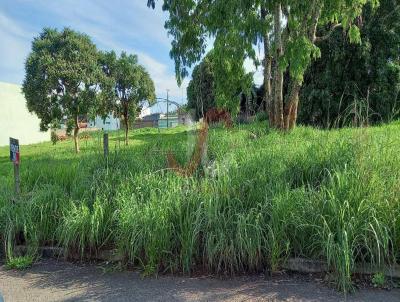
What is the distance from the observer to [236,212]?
4.04 meters

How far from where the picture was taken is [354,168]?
4395mm

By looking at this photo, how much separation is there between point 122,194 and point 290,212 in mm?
1947

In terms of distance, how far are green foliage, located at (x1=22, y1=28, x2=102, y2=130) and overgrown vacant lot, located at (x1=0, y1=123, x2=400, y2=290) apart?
10855 mm

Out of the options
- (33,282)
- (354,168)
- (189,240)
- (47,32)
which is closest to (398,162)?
(354,168)

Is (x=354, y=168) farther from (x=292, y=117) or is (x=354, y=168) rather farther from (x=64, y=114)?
(x=64, y=114)

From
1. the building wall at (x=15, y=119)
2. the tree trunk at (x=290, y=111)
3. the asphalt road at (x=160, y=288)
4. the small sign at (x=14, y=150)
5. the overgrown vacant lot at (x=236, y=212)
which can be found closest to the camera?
the asphalt road at (x=160, y=288)

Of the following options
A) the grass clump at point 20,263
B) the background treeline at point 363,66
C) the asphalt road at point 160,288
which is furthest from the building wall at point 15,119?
the asphalt road at point 160,288

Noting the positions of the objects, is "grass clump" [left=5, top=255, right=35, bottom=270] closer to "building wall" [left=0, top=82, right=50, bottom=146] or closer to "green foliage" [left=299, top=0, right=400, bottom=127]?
"green foliage" [left=299, top=0, right=400, bottom=127]

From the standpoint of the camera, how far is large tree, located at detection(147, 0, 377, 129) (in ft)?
25.9

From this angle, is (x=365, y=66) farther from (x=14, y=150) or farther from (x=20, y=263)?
(x=20, y=263)

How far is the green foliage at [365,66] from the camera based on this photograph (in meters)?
17.5

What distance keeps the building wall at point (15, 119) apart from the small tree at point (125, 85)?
29.9 ft

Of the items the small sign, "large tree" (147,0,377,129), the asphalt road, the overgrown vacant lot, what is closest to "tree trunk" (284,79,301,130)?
"large tree" (147,0,377,129)

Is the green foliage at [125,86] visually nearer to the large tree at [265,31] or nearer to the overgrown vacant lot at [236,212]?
the large tree at [265,31]
